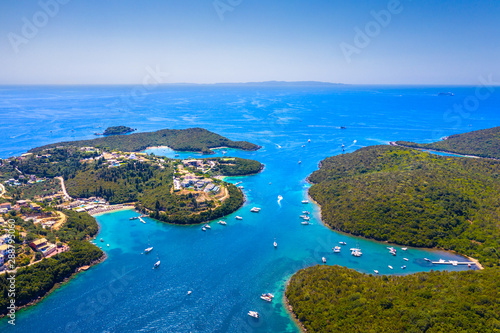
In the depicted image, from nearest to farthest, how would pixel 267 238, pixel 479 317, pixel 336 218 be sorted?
pixel 479 317, pixel 267 238, pixel 336 218

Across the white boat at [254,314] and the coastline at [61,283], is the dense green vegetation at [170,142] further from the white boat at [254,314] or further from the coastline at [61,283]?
the white boat at [254,314]

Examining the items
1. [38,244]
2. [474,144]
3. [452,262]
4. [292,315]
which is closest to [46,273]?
[38,244]

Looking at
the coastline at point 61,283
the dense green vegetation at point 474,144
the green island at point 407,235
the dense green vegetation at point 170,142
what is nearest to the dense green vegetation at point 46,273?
the coastline at point 61,283

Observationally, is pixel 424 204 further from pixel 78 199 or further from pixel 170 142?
pixel 170 142

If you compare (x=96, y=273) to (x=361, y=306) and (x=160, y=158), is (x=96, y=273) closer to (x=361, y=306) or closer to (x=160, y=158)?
(x=361, y=306)

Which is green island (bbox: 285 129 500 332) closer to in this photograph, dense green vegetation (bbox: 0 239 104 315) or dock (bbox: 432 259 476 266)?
dock (bbox: 432 259 476 266)

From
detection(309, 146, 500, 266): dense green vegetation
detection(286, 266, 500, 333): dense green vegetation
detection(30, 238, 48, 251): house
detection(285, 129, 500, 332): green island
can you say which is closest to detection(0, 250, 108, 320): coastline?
detection(30, 238, 48, 251): house

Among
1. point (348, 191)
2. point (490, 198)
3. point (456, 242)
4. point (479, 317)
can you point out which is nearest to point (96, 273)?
point (479, 317)
